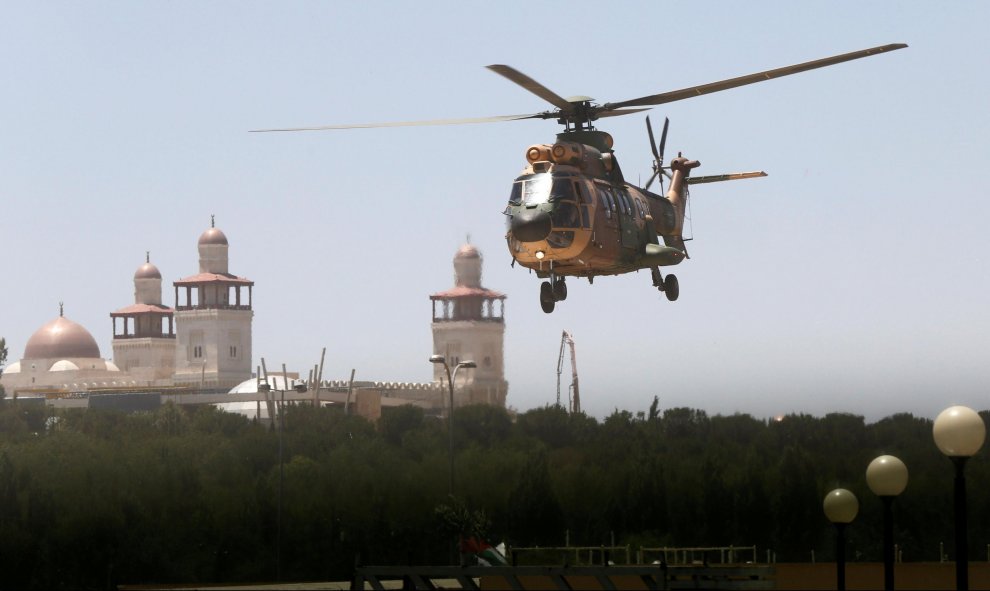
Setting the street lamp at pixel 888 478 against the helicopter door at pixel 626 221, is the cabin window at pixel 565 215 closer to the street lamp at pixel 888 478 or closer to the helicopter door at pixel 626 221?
the helicopter door at pixel 626 221

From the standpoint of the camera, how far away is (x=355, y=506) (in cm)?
9519

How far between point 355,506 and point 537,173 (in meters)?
51.2

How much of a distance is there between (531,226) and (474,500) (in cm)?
5104

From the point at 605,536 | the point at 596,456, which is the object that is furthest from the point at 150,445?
the point at 605,536

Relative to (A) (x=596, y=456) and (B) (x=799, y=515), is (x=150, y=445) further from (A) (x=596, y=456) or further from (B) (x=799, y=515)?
(B) (x=799, y=515)

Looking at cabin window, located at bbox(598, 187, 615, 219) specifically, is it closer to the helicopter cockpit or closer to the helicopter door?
the helicopter door

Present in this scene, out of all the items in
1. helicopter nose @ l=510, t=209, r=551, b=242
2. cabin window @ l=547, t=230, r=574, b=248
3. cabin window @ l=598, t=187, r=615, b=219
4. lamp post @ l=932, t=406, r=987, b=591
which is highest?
cabin window @ l=598, t=187, r=615, b=219

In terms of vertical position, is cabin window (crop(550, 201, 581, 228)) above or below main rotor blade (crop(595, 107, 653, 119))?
below

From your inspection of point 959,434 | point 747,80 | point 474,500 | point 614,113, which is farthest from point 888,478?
point 474,500

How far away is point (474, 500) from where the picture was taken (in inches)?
Result: 3725

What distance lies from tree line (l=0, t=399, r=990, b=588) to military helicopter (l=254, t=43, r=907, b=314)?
104 ft

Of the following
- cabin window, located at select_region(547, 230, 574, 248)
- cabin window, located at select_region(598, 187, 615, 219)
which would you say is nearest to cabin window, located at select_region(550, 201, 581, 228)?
cabin window, located at select_region(547, 230, 574, 248)

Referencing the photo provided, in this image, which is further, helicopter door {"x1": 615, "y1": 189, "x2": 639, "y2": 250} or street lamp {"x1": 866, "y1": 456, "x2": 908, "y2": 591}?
helicopter door {"x1": 615, "y1": 189, "x2": 639, "y2": 250}

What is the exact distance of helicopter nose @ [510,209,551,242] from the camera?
44812 millimetres
